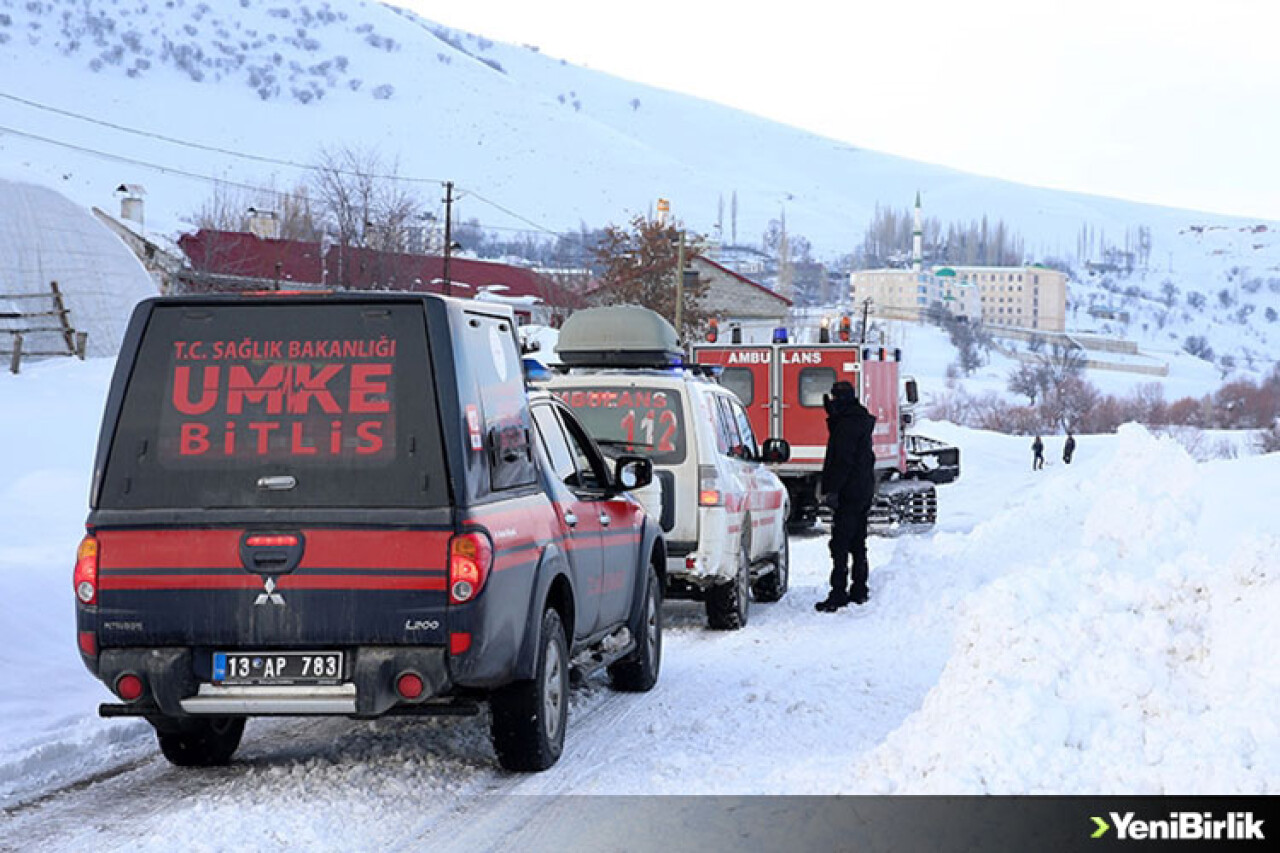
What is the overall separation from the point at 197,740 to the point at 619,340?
298 inches

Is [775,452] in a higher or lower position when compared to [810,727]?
higher

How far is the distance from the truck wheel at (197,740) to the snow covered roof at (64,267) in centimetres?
3236

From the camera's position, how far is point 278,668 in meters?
6.82

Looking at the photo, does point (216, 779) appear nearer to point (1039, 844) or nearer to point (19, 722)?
point (19, 722)

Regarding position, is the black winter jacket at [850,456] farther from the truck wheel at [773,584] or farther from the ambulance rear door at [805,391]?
the ambulance rear door at [805,391]

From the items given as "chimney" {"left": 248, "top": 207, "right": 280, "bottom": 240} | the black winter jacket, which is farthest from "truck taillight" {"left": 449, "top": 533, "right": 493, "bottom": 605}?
"chimney" {"left": 248, "top": 207, "right": 280, "bottom": 240}

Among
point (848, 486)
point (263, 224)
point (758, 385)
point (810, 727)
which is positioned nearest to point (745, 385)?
point (758, 385)

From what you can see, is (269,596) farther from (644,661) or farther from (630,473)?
(644,661)

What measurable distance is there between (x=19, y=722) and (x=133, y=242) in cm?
5538

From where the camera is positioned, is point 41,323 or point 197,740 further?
point 41,323

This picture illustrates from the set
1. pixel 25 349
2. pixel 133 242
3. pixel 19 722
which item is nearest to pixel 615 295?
pixel 133 242

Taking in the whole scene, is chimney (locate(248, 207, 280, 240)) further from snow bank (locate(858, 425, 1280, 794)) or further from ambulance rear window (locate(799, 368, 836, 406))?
snow bank (locate(858, 425, 1280, 794))

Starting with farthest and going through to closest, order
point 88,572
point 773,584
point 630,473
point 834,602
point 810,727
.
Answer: point 773,584 < point 834,602 < point 630,473 < point 810,727 < point 88,572

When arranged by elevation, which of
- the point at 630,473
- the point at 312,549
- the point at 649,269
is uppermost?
the point at 649,269
